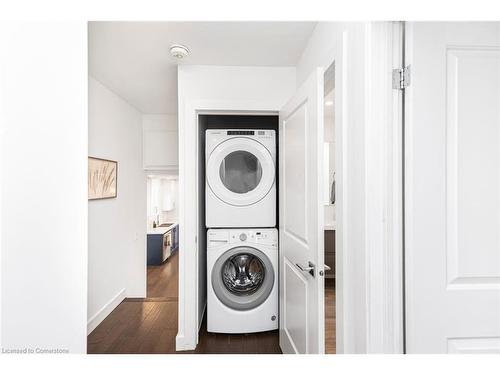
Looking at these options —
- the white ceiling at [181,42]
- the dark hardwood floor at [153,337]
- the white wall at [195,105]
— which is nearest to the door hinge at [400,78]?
the white ceiling at [181,42]

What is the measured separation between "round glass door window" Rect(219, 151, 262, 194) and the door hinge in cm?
154

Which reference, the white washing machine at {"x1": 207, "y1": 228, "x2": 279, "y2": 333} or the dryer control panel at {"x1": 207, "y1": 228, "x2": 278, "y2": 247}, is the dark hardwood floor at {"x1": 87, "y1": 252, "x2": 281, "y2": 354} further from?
the dryer control panel at {"x1": 207, "y1": 228, "x2": 278, "y2": 247}

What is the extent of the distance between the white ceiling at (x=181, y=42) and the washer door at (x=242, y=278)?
1.57 m

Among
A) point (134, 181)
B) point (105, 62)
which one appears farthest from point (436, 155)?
point (134, 181)

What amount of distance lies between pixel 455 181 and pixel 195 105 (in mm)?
1788

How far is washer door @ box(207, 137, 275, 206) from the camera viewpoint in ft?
8.05

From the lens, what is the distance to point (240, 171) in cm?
251

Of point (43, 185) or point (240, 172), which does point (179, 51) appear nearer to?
point (240, 172)

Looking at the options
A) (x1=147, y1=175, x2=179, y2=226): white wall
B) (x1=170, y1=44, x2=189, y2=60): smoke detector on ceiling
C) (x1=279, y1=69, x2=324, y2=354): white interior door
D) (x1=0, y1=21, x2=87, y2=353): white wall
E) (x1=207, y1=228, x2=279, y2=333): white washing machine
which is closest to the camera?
(x1=0, y1=21, x2=87, y2=353): white wall

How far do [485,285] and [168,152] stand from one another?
346 cm

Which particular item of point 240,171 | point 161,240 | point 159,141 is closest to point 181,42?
point 240,171

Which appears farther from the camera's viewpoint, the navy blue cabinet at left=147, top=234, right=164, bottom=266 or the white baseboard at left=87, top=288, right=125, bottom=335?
the navy blue cabinet at left=147, top=234, right=164, bottom=266

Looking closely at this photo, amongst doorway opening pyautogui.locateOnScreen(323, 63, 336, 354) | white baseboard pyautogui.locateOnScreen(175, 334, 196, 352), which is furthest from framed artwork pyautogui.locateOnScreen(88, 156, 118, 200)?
doorway opening pyautogui.locateOnScreen(323, 63, 336, 354)

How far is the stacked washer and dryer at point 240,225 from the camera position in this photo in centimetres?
243
